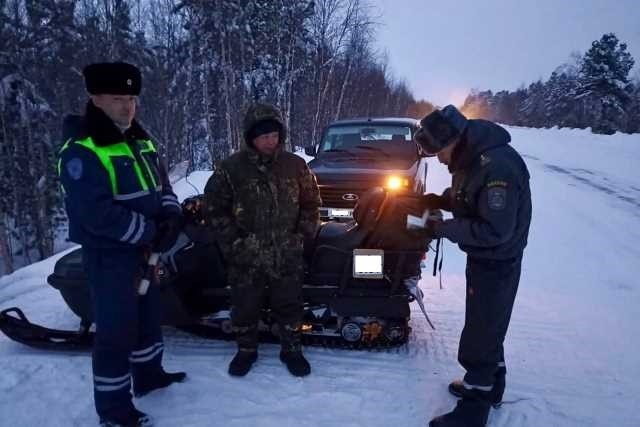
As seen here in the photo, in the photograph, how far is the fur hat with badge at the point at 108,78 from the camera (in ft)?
7.01

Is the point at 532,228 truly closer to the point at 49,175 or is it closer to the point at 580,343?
the point at 580,343

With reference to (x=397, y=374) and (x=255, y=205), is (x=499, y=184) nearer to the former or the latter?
(x=255, y=205)

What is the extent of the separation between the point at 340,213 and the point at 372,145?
5.51 feet

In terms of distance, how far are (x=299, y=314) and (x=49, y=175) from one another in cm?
1768

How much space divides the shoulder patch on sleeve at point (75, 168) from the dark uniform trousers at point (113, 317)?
405 millimetres

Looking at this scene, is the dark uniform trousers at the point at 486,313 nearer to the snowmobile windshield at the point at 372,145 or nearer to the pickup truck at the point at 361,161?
the pickup truck at the point at 361,161

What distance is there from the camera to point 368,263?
3.08 metres

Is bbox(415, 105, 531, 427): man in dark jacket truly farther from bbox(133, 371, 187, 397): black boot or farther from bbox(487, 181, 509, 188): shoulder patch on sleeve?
bbox(133, 371, 187, 397): black boot

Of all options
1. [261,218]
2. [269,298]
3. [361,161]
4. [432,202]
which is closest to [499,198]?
[432,202]

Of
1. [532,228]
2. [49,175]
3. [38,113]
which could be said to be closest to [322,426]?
[532,228]

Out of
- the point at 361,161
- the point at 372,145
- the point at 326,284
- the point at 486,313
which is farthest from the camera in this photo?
the point at 372,145

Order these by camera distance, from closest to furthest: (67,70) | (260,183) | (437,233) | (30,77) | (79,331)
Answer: (437,233) → (260,183) → (79,331) → (30,77) → (67,70)

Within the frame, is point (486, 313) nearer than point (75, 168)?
No

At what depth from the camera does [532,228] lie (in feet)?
22.9
